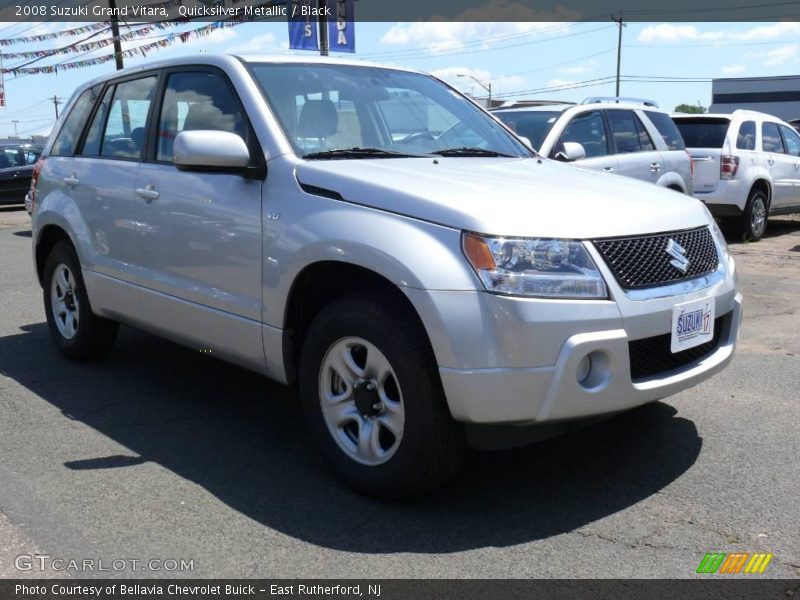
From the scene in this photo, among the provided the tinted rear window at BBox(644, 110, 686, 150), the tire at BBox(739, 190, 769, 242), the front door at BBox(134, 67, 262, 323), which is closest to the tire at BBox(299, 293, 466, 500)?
the front door at BBox(134, 67, 262, 323)

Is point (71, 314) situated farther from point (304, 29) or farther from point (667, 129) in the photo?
point (304, 29)

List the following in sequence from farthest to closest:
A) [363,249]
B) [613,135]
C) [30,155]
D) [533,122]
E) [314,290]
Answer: [30,155] < [613,135] < [533,122] < [314,290] < [363,249]

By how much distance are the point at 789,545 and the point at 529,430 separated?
3.34 ft

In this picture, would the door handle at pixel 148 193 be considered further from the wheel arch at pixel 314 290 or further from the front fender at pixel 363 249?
the wheel arch at pixel 314 290

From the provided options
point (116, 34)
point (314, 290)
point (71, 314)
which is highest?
point (116, 34)

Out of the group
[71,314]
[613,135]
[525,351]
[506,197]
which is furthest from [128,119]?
[613,135]

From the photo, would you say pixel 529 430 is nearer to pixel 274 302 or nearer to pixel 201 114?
pixel 274 302

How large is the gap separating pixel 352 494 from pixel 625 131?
7331mm

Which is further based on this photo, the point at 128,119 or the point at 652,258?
the point at 128,119

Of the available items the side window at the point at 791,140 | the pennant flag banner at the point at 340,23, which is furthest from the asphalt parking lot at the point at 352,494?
the pennant flag banner at the point at 340,23

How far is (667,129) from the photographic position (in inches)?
418

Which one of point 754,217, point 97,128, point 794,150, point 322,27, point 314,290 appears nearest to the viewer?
point 314,290

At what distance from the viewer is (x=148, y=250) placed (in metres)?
4.67

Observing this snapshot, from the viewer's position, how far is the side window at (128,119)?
4980 mm
